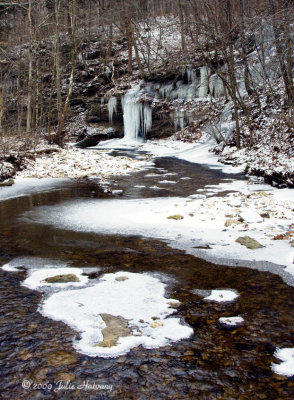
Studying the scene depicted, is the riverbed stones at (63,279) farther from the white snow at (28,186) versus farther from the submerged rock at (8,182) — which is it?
the submerged rock at (8,182)

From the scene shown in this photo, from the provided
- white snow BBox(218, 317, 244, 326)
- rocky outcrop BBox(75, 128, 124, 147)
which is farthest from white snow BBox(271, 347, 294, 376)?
rocky outcrop BBox(75, 128, 124, 147)

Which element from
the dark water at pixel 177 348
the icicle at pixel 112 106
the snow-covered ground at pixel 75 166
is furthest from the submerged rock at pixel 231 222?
the icicle at pixel 112 106

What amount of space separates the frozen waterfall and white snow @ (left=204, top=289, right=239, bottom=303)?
75.2 ft

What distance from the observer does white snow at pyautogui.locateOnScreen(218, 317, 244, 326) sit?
2.85m

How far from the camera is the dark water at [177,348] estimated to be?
2.13 m

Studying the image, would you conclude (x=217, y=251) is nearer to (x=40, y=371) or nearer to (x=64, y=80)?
(x=40, y=371)

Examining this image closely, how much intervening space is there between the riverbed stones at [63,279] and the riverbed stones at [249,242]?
236 cm

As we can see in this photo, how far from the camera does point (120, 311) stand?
10.1ft

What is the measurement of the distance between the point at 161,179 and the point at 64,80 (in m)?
26.3

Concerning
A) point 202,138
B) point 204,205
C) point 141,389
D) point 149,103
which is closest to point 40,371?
point 141,389

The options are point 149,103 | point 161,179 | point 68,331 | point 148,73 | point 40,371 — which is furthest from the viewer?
point 148,73

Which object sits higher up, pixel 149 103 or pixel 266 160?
pixel 149 103

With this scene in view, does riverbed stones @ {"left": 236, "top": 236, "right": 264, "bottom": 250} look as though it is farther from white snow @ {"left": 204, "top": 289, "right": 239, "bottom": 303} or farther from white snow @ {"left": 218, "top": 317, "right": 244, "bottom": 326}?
white snow @ {"left": 218, "top": 317, "right": 244, "bottom": 326}

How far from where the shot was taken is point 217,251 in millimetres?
4547
